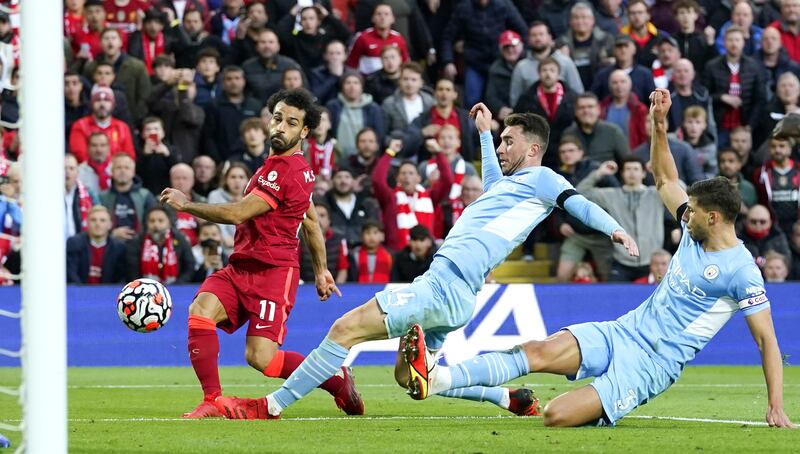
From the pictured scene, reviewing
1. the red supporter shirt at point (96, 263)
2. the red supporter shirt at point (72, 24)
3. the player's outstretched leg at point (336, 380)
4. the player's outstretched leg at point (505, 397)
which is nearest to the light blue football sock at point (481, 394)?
the player's outstretched leg at point (505, 397)

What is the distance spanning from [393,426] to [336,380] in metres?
1.01

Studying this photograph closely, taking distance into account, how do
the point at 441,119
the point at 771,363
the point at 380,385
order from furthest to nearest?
the point at 441,119 < the point at 380,385 < the point at 771,363

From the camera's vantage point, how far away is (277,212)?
914cm

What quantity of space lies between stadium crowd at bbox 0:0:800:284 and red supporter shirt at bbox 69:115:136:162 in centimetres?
2

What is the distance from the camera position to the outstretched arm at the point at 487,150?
8.99 m

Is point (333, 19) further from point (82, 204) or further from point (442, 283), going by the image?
point (442, 283)

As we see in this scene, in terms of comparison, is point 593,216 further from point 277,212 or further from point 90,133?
point 90,133

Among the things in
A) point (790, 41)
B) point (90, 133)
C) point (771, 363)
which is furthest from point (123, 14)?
point (771, 363)

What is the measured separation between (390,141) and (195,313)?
827 cm

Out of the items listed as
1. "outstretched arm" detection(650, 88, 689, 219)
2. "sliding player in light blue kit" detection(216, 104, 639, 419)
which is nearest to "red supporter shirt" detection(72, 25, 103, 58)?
"sliding player in light blue kit" detection(216, 104, 639, 419)

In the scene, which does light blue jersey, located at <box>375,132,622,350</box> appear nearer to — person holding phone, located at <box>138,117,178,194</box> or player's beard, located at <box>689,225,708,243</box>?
player's beard, located at <box>689,225,708,243</box>

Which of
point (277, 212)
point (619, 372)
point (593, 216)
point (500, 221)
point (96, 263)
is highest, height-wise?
point (593, 216)

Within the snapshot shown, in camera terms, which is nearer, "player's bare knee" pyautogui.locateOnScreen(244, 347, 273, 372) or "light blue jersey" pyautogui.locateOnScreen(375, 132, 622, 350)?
"light blue jersey" pyautogui.locateOnScreen(375, 132, 622, 350)

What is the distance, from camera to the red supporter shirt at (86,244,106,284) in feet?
51.6
